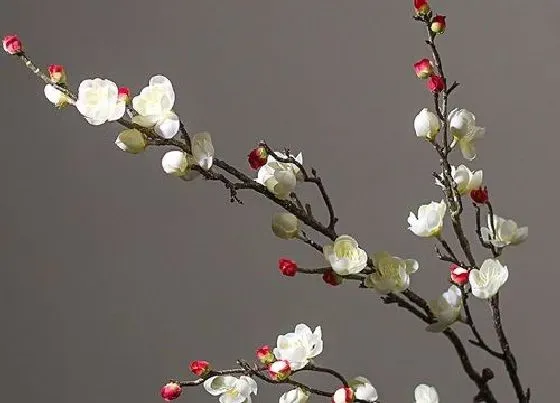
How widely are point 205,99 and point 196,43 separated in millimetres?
73

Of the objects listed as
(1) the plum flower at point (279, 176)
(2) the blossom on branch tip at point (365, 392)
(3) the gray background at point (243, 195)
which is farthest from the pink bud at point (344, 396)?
(3) the gray background at point (243, 195)

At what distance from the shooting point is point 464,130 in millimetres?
768

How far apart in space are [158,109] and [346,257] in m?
0.18

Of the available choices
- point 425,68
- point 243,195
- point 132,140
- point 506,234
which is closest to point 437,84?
point 425,68

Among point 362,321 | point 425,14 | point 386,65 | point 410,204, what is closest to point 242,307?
point 362,321

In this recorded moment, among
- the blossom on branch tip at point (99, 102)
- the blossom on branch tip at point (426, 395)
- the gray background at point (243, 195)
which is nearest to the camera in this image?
the blossom on branch tip at point (99, 102)

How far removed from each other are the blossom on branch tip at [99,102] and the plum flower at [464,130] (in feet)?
0.85

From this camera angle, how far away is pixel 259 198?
4.21ft

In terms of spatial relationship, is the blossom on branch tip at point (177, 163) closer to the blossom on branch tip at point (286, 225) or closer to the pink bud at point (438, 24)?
the blossom on branch tip at point (286, 225)

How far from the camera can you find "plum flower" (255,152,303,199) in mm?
748

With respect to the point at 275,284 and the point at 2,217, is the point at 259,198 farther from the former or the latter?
the point at 2,217

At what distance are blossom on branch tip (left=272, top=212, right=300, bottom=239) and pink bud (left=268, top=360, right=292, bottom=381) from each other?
101mm

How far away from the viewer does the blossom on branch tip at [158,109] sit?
2.33 feet

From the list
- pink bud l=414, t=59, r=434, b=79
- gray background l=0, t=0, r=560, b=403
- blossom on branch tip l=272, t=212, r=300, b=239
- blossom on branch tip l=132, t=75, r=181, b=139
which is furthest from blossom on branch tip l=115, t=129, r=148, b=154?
gray background l=0, t=0, r=560, b=403
